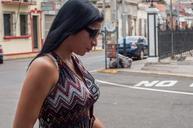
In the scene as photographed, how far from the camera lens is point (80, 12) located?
320 cm

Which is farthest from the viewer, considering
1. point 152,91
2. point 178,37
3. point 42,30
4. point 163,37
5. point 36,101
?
point 42,30

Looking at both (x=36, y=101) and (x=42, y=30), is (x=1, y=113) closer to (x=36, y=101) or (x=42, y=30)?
(x=36, y=101)

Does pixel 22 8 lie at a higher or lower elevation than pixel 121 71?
higher

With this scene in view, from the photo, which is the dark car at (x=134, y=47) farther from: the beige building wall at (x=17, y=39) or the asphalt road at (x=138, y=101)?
the asphalt road at (x=138, y=101)

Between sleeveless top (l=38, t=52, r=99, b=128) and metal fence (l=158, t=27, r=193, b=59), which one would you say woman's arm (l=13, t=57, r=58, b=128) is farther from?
metal fence (l=158, t=27, r=193, b=59)

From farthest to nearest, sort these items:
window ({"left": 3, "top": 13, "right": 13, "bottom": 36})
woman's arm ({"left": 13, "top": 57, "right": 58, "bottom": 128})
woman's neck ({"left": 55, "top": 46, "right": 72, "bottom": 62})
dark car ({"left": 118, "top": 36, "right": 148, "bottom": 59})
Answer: window ({"left": 3, "top": 13, "right": 13, "bottom": 36}) → dark car ({"left": 118, "top": 36, "right": 148, "bottom": 59}) → woman's neck ({"left": 55, "top": 46, "right": 72, "bottom": 62}) → woman's arm ({"left": 13, "top": 57, "right": 58, "bottom": 128})

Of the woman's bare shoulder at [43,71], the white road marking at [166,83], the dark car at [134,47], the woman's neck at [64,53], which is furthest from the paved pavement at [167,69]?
the woman's bare shoulder at [43,71]

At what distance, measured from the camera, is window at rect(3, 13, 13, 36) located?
4225 centimetres

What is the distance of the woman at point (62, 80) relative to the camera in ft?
9.98

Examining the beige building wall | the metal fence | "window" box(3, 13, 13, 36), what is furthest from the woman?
"window" box(3, 13, 13, 36)

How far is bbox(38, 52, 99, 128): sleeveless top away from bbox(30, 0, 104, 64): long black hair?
72 mm

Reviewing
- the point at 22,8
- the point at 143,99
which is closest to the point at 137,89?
the point at 143,99

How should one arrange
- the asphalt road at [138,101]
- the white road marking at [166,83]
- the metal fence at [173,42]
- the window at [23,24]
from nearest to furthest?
the asphalt road at [138,101]
the white road marking at [166,83]
the metal fence at [173,42]
the window at [23,24]

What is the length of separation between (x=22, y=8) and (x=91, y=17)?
136 ft
